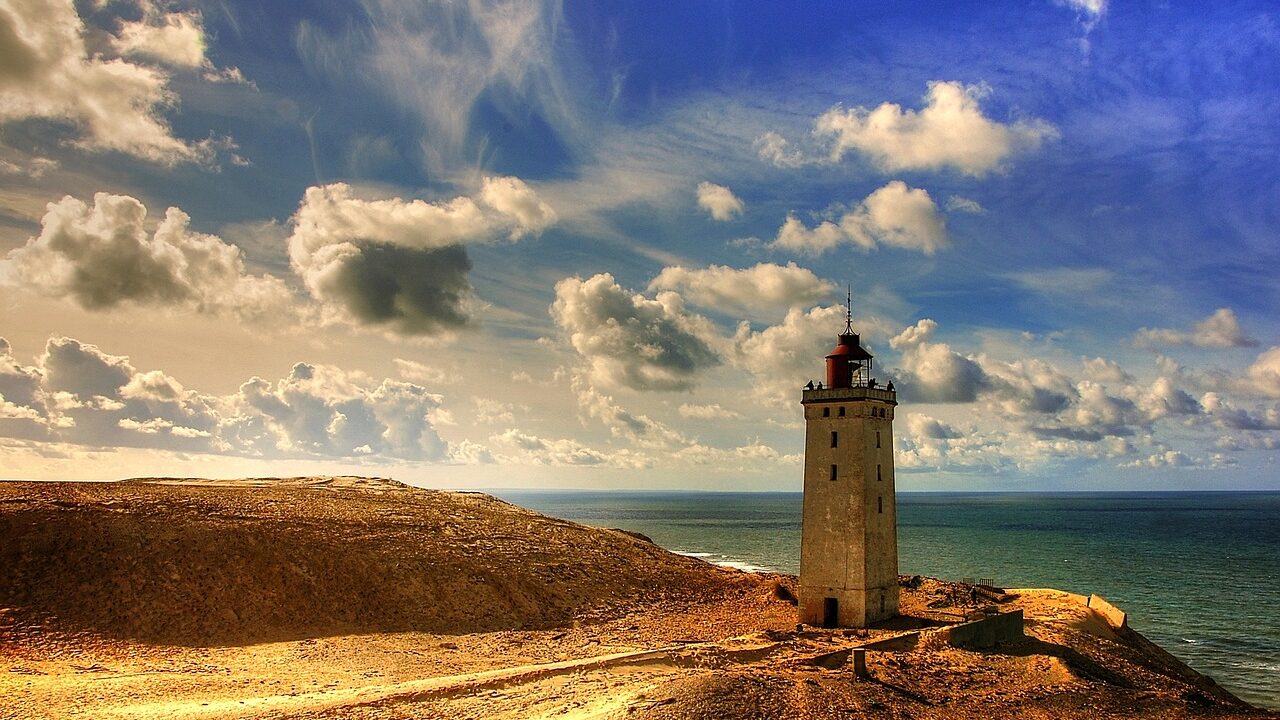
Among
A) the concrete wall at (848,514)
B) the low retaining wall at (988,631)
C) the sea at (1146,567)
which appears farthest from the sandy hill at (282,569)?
the sea at (1146,567)

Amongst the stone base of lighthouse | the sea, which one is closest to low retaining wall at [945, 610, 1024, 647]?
the stone base of lighthouse

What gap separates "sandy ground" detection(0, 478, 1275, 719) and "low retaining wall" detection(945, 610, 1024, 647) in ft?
1.57

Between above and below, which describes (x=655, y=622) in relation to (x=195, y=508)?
below

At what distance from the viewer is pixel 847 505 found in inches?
1303

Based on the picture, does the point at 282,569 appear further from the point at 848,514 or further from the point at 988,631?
the point at 988,631

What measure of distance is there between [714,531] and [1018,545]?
1860 inches

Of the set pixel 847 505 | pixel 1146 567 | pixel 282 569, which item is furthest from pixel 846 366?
pixel 1146 567

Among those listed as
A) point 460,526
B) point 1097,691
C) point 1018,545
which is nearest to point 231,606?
point 460,526

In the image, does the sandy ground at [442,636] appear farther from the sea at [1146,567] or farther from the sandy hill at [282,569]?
the sea at [1146,567]

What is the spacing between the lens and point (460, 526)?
42.3 metres

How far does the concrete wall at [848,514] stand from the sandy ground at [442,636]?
1.59 meters

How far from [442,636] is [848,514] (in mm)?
16116

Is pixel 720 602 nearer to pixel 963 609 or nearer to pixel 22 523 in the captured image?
pixel 963 609

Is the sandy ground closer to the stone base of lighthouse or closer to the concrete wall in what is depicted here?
the stone base of lighthouse
